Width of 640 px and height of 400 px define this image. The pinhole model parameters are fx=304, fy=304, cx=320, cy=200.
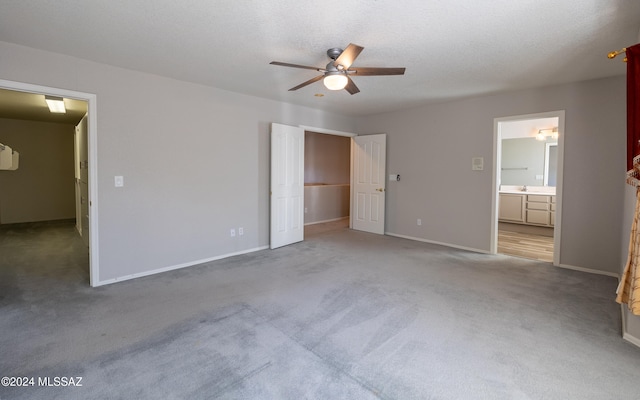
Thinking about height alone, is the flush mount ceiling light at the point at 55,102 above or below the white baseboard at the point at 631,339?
above

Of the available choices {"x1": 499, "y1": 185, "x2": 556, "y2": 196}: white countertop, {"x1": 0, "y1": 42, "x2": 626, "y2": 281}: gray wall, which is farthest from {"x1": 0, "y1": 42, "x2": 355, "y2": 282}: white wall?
{"x1": 499, "y1": 185, "x2": 556, "y2": 196}: white countertop

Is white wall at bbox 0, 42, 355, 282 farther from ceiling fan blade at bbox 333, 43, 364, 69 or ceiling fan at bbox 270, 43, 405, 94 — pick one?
ceiling fan blade at bbox 333, 43, 364, 69

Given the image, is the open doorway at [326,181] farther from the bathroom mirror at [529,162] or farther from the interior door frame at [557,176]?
the bathroom mirror at [529,162]

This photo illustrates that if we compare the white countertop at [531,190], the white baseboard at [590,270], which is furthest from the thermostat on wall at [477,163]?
the white countertop at [531,190]

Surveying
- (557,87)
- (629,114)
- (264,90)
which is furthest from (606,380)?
(264,90)

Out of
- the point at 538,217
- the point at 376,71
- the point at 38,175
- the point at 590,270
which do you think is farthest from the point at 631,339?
the point at 38,175

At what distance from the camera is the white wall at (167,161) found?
3369mm

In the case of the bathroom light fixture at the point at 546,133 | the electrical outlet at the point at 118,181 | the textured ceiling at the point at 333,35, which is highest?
the textured ceiling at the point at 333,35

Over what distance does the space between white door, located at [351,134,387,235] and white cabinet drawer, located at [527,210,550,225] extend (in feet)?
10.8

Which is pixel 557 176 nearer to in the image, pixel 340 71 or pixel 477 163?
pixel 477 163

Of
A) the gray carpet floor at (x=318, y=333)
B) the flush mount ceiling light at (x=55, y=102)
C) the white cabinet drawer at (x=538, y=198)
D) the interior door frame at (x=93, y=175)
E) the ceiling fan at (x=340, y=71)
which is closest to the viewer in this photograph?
the gray carpet floor at (x=318, y=333)

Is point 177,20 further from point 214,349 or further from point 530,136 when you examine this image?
point 530,136

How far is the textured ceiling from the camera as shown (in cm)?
222

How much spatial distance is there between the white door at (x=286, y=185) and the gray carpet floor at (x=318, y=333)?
1139mm
